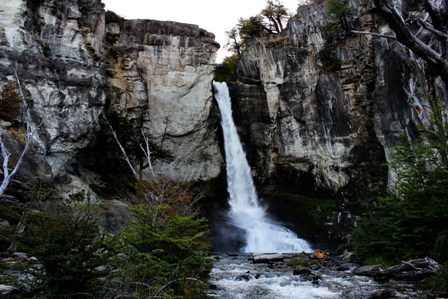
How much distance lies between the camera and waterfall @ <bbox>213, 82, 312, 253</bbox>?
21.4 metres

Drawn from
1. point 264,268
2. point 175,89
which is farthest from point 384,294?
point 175,89

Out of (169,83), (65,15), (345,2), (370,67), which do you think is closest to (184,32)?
(169,83)

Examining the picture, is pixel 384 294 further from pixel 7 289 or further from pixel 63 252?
pixel 7 289

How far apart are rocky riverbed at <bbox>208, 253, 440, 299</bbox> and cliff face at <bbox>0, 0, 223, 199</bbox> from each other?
36.4 ft

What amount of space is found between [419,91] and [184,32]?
1738cm

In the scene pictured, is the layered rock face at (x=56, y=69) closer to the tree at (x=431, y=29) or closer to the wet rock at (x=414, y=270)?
the wet rock at (x=414, y=270)

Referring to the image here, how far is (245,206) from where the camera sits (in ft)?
89.9

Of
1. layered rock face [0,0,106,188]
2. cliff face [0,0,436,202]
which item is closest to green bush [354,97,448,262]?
cliff face [0,0,436,202]

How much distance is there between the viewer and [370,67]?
81.9ft

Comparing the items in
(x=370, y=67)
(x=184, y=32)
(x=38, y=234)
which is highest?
(x=184, y=32)

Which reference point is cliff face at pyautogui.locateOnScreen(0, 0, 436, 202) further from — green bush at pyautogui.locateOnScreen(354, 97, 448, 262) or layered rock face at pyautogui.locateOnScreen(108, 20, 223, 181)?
green bush at pyautogui.locateOnScreen(354, 97, 448, 262)

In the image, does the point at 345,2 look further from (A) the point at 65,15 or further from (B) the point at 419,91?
(A) the point at 65,15

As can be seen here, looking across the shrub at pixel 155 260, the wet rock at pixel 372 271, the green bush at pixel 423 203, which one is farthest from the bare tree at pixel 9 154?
the green bush at pixel 423 203

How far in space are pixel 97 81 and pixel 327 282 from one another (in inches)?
723
